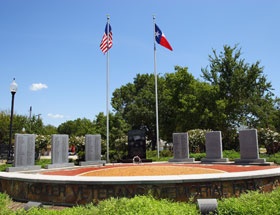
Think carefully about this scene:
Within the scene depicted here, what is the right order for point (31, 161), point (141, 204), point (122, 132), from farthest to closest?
point (122, 132) < point (31, 161) < point (141, 204)

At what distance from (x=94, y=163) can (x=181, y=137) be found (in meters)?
6.74

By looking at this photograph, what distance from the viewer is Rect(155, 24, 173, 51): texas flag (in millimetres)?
22528

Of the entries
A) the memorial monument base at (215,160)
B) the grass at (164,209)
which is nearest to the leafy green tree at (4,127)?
the memorial monument base at (215,160)

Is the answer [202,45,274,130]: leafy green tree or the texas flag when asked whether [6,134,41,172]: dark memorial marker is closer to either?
the texas flag

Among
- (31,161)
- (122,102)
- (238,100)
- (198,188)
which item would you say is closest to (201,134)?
(238,100)

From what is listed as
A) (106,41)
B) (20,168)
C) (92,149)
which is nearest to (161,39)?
(106,41)

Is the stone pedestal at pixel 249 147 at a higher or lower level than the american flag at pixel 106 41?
lower

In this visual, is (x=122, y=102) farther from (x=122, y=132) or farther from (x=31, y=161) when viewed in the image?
(x=31, y=161)

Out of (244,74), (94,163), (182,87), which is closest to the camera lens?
(94,163)

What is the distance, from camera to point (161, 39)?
22828 mm

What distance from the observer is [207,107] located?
35.7m

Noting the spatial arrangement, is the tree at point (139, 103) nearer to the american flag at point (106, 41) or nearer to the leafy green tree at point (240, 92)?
the leafy green tree at point (240, 92)

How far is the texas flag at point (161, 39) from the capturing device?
22528 mm

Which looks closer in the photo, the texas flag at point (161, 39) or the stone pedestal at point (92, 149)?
the stone pedestal at point (92, 149)
